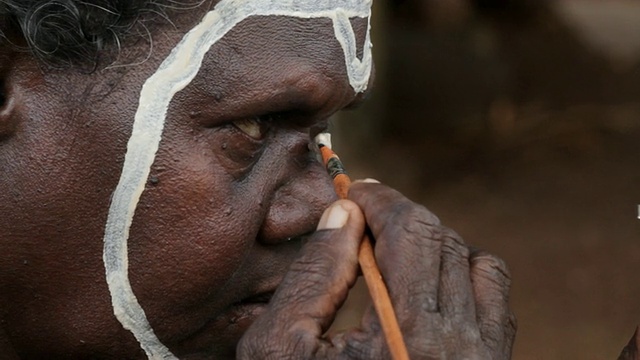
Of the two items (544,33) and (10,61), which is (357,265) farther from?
(544,33)

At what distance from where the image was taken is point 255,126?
1.36m

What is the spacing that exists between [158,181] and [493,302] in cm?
45

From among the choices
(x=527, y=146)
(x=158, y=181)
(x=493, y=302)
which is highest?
(x=158, y=181)

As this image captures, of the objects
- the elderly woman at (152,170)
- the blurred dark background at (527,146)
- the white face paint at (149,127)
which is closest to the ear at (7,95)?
the elderly woman at (152,170)

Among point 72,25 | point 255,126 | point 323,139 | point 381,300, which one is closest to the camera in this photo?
point 381,300

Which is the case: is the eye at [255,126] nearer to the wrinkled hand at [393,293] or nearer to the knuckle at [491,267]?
the wrinkled hand at [393,293]

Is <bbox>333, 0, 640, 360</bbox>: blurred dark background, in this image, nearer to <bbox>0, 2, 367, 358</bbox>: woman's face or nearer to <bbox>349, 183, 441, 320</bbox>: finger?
<bbox>0, 2, 367, 358</bbox>: woman's face

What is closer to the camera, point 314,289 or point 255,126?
point 314,289

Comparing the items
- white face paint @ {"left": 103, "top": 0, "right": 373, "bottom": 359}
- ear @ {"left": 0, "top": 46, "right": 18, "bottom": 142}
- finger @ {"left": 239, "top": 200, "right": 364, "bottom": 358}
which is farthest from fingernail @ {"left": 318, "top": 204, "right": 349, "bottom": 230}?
ear @ {"left": 0, "top": 46, "right": 18, "bottom": 142}

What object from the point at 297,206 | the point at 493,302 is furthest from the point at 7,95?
the point at 493,302

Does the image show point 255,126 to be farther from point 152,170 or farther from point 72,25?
point 72,25

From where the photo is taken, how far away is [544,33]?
3.63m

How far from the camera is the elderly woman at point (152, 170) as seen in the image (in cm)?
126

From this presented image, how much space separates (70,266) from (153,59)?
29 cm
